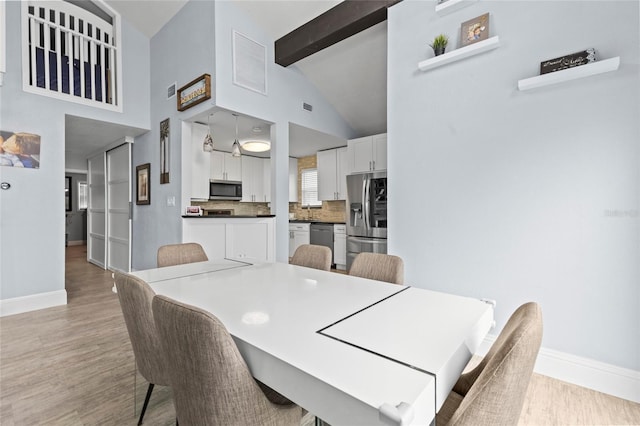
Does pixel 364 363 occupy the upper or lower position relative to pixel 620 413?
upper

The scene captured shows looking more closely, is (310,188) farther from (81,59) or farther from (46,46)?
(46,46)

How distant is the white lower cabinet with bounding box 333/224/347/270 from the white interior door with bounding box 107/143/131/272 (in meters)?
3.36

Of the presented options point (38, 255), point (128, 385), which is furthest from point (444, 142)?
point (38, 255)

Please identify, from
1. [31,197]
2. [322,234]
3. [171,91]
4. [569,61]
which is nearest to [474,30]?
[569,61]

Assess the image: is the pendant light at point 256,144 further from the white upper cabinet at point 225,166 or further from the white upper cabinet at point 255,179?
the white upper cabinet at point 255,179

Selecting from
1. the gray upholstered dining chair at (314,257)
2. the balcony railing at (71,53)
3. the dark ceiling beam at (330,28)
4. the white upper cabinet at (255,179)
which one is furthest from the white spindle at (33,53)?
the gray upholstered dining chair at (314,257)

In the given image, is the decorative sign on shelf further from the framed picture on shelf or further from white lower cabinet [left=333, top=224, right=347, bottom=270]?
white lower cabinet [left=333, top=224, right=347, bottom=270]

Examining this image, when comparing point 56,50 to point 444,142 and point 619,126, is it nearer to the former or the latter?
point 444,142

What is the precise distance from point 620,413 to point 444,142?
1.96 metres

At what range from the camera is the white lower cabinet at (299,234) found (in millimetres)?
5957

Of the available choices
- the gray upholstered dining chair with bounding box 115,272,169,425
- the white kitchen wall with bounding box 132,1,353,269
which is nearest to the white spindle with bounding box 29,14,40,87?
the white kitchen wall with bounding box 132,1,353,269

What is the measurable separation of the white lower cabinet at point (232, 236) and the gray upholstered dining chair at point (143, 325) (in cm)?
228

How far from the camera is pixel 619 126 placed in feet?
5.87

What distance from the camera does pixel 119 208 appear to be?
5.04 metres
